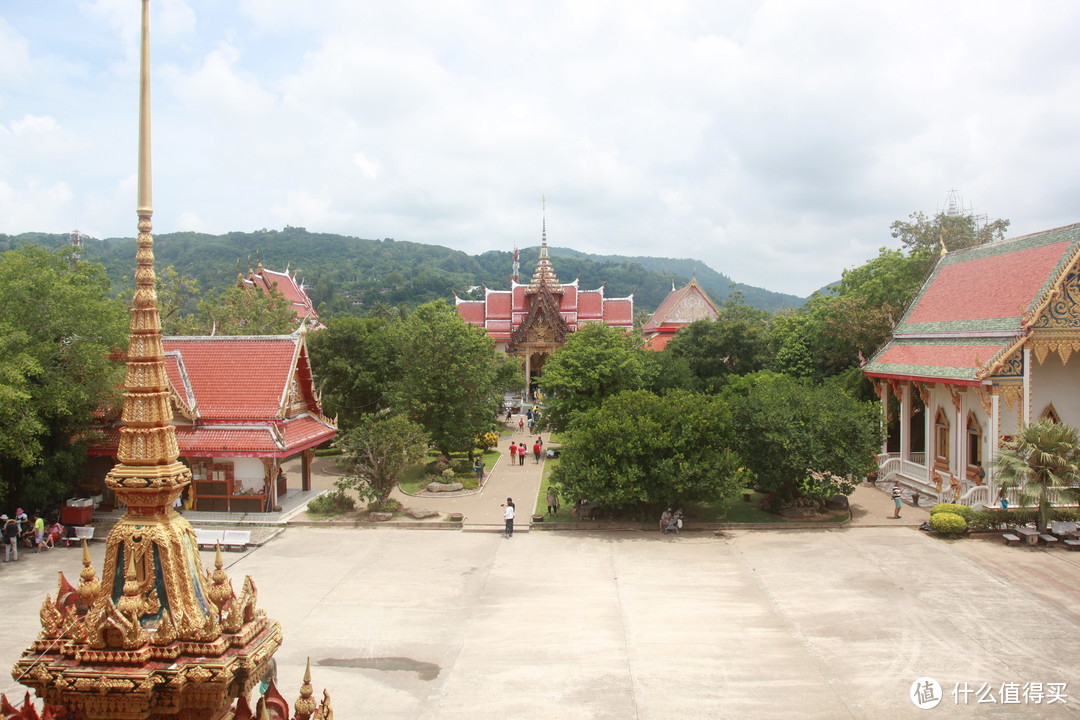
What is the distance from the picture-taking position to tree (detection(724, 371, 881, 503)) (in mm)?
19922

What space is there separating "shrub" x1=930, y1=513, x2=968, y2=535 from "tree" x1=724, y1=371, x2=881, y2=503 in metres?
2.12

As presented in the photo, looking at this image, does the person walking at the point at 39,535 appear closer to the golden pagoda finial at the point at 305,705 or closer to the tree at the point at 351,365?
the tree at the point at 351,365

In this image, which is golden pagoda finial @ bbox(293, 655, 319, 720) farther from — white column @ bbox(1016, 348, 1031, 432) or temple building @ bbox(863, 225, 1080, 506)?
white column @ bbox(1016, 348, 1031, 432)

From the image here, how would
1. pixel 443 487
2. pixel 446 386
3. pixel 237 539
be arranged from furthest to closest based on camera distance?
pixel 446 386
pixel 443 487
pixel 237 539

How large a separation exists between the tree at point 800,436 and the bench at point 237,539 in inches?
512

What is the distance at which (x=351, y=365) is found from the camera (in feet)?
102

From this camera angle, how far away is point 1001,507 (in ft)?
65.8

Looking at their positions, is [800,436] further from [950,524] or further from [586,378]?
[586,378]

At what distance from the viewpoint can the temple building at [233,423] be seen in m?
21.3

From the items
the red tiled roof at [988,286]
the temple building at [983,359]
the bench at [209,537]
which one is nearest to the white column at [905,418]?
the temple building at [983,359]

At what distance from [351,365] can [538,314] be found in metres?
21.5

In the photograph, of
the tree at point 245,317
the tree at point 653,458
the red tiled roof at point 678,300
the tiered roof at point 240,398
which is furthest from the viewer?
the red tiled roof at point 678,300

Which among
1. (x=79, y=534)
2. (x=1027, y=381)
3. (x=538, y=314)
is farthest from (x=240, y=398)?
(x=538, y=314)

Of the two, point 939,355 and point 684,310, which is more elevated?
point 684,310
